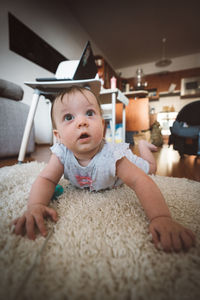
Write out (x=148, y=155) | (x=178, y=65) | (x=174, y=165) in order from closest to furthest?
(x=148, y=155) < (x=174, y=165) < (x=178, y=65)

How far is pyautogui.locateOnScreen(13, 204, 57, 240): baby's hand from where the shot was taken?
272 mm

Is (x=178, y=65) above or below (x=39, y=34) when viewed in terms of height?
above

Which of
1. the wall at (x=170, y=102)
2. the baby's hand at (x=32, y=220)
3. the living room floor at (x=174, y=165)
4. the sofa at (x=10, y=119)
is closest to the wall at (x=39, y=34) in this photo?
the sofa at (x=10, y=119)

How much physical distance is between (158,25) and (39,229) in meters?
3.76

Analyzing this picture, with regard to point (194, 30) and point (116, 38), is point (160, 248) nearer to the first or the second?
point (116, 38)

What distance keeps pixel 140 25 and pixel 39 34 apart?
76.6 inches

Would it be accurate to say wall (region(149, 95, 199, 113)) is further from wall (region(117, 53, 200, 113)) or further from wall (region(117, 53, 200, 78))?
wall (region(117, 53, 200, 78))

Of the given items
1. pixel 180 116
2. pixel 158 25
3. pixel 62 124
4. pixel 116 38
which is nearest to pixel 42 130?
pixel 180 116

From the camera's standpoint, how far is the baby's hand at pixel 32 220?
0.27m

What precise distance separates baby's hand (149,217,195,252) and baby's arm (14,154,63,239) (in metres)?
0.20

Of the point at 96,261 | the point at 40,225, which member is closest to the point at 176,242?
the point at 96,261

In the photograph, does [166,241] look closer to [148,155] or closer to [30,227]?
[30,227]

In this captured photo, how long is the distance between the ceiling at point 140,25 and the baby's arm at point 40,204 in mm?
2970

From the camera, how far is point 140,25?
9.14 ft
